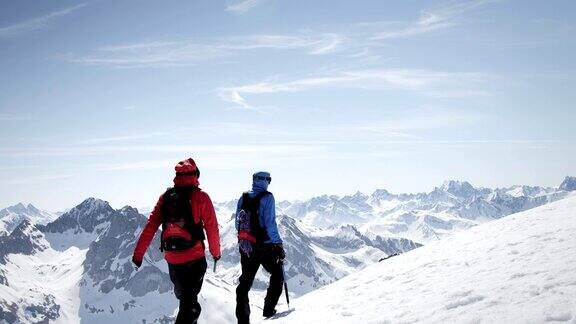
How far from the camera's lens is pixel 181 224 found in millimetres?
8523

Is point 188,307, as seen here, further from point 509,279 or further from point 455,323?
point 509,279

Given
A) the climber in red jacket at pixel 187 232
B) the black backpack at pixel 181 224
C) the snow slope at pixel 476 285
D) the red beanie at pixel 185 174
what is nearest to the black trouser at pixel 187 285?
the climber in red jacket at pixel 187 232

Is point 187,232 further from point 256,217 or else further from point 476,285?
point 476,285

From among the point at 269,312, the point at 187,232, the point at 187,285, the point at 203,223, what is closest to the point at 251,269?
the point at 269,312

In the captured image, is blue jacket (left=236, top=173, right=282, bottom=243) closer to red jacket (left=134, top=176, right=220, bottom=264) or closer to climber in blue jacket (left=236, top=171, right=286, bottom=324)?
climber in blue jacket (left=236, top=171, right=286, bottom=324)

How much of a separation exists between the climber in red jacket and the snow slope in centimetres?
264

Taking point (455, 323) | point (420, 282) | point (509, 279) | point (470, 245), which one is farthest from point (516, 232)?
point (455, 323)

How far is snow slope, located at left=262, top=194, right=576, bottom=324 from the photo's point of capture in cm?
666

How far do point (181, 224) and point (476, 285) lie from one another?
5.53m

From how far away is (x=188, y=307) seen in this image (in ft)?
28.2

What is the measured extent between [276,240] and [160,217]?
3081 millimetres

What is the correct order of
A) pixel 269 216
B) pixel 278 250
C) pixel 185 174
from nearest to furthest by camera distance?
1. pixel 185 174
2. pixel 269 216
3. pixel 278 250

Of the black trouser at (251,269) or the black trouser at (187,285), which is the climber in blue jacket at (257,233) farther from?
the black trouser at (187,285)

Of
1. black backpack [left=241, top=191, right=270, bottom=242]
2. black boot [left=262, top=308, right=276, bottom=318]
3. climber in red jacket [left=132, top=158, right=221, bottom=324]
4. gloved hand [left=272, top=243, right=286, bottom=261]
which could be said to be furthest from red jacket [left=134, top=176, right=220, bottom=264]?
black boot [left=262, top=308, right=276, bottom=318]
